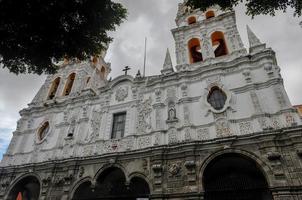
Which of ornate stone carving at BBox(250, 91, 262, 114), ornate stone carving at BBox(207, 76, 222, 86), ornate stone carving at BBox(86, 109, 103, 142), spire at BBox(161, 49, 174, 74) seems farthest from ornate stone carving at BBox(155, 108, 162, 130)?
ornate stone carving at BBox(250, 91, 262, 114)

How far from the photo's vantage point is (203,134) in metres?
10.8

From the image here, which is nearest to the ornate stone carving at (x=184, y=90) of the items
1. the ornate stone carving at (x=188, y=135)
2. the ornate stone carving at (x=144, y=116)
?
the ornate stone carving at (x=144, y=116)

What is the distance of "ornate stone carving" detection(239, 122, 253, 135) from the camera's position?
994 centimetres

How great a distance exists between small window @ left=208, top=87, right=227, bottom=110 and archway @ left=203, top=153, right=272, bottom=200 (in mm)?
2811

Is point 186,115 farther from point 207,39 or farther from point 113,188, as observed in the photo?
point 207,39

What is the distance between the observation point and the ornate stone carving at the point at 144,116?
40.8 feet

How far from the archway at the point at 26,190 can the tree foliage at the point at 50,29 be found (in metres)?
8.20

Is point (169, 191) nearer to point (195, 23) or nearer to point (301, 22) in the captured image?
point (301, 22)

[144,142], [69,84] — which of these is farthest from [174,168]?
[69,84]

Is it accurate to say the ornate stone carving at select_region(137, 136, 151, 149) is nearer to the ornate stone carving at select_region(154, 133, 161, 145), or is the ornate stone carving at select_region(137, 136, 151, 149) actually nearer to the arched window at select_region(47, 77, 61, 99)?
the ornate stone carving at select_region(154, 133, 161, 145)

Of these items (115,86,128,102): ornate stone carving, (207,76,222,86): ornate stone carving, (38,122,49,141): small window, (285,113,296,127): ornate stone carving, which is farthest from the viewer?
(38,122,49,141): small window

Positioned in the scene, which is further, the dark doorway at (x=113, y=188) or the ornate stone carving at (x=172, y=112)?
the ornate stone carving at (x=172, y=112)

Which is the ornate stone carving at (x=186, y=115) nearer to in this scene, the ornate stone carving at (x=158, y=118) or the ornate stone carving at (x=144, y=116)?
the ornate stone carving at (x=158, y=118)

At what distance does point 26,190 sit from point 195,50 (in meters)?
15.3
